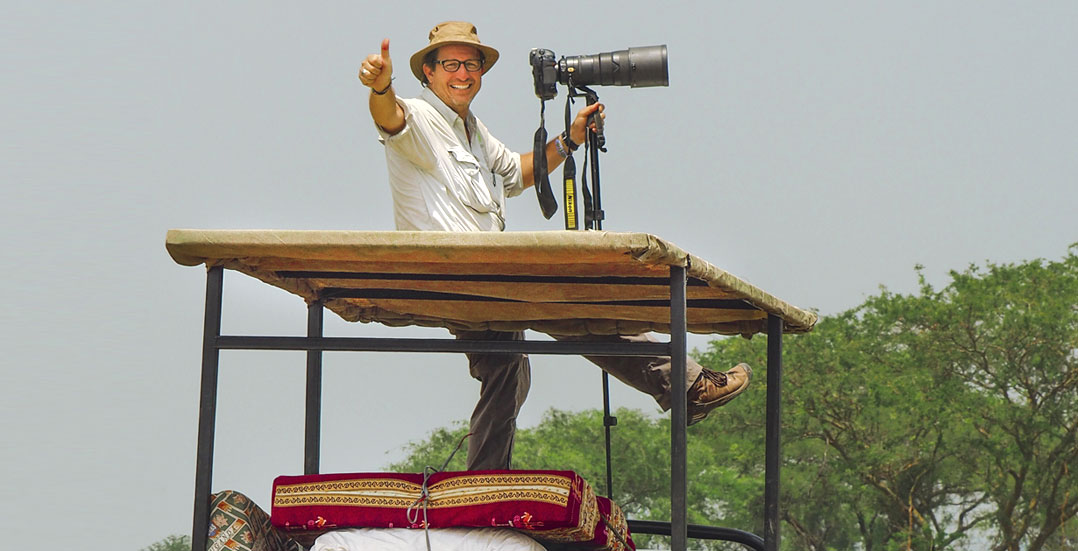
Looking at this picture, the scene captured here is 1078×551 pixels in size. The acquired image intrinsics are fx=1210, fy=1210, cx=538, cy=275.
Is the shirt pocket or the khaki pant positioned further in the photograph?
the khaki pant

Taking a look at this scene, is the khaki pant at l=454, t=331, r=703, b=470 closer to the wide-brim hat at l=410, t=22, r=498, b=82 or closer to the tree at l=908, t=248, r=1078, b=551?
the wide-brim hat at l=410, t=22, r=498, b=82

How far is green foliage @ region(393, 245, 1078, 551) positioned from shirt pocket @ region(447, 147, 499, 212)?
3278 mm

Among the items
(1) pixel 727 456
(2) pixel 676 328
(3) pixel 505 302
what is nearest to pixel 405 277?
(3) pixel 505 302

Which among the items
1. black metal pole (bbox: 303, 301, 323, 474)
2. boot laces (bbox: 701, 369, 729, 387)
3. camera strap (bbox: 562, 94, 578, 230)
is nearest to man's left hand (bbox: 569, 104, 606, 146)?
camera strap (bbox: 562, 94, 578, 230)

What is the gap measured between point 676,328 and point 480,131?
49.8 inches

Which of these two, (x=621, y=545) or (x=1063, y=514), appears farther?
(x=1063, y=514)

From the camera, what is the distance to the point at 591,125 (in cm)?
254

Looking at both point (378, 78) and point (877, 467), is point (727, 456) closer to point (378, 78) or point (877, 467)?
point (877, 467)

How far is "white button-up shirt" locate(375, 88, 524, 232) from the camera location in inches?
104

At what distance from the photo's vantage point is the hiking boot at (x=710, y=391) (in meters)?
2.74

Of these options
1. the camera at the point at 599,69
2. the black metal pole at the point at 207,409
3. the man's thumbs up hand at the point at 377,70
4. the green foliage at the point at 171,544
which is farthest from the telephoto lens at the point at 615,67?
the green foliage at the point at 171,544

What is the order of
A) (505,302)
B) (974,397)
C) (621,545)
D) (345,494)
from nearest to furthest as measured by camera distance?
(345,494)
(621,545)
(505,302)
(974,397)

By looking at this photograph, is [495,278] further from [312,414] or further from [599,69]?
[312,414]

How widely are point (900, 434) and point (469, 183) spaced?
4.10 metres
